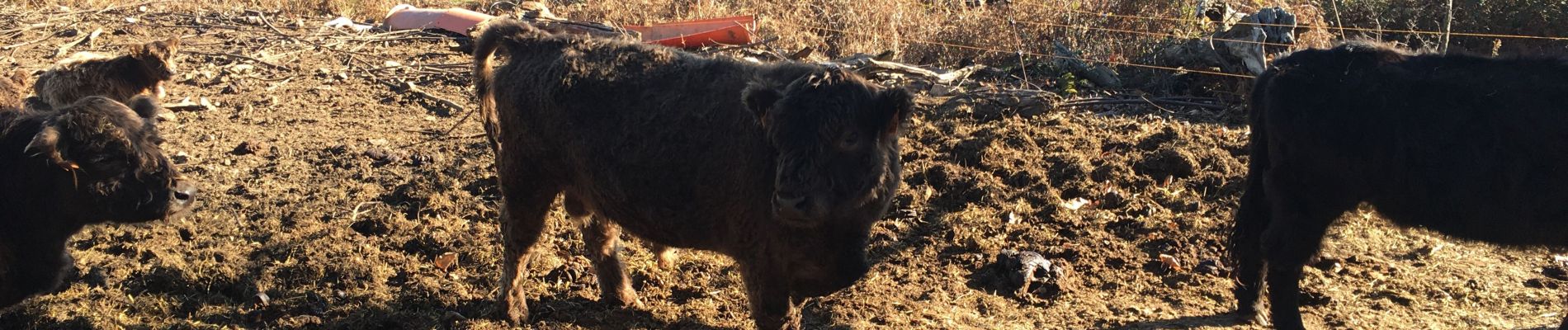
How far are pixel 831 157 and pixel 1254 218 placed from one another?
2.70m

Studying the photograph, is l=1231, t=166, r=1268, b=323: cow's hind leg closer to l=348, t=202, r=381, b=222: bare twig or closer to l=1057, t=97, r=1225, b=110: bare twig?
l=1057, t=97, r=1225, b=110: bare twig

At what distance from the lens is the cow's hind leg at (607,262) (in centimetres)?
593

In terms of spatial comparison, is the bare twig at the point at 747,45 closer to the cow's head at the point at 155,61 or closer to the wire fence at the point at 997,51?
the wire fence at the point at 997,51

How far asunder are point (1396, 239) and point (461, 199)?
20.2ft

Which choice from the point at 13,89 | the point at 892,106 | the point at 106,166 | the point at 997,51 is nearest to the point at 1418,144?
the point at 892,106

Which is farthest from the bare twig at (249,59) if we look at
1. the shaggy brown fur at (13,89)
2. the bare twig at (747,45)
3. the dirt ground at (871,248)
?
the bare twig at (747,45)

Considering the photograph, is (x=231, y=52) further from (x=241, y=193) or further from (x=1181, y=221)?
(x=1181, y=221)

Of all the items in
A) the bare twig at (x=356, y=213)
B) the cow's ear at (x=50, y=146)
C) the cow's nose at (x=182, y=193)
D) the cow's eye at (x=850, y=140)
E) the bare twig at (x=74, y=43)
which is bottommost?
the bare twig at (x=74, y=43)

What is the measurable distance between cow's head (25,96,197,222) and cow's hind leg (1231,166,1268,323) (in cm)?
544

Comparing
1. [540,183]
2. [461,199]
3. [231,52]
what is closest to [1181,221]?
[540,183]

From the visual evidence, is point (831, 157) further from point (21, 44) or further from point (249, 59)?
point (21, 44)

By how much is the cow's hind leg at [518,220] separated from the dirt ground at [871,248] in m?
0.14

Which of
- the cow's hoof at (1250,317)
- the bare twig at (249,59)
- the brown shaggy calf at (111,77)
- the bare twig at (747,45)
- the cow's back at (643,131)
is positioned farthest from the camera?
the bare twig at (747,45)

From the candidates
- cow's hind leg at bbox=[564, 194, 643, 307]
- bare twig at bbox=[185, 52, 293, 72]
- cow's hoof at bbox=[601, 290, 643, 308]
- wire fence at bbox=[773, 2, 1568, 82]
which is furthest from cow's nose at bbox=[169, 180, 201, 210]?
wire fence at bbox=[773, 2, 1568, 82]
